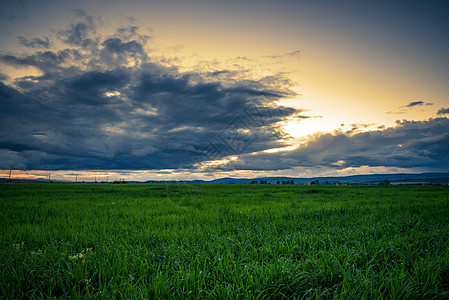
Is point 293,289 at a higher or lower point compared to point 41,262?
lower

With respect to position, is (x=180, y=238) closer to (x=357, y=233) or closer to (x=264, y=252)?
(x=264, y=252)

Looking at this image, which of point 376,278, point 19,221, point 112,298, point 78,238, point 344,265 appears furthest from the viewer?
point 19,221

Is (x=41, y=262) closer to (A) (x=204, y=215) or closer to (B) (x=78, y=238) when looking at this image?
(B) (x=78, y=238)

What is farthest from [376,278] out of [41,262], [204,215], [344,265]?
[204,215]

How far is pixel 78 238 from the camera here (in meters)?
5.57

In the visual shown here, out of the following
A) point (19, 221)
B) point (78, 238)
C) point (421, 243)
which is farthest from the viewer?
point (19, 221)

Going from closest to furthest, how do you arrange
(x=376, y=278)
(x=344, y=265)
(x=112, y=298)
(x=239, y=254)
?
(x=112, y=298), (x=376, y=278), (x=344, y=265), (x=239, y=254)

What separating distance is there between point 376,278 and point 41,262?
5.58 metres

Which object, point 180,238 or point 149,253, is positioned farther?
point 180,238

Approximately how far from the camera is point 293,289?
10.4 ft

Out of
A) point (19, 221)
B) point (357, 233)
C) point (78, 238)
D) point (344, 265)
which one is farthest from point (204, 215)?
point (19, 221)

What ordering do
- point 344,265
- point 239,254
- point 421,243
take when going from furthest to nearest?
point 421,243
point 239,254
point 344,265

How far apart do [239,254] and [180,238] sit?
6.26 feet

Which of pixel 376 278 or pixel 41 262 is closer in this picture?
pixel 376 278
